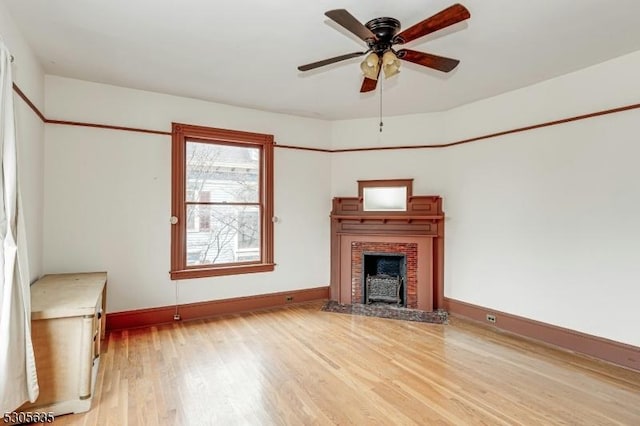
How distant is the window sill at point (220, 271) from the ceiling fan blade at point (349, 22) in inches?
130

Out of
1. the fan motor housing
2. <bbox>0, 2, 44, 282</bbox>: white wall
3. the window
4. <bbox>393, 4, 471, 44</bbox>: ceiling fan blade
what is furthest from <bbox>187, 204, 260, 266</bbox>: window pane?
<bbox>393, 4, 471, 44</bbox>: ceiling fan blade

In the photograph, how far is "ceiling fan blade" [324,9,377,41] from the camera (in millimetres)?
1859

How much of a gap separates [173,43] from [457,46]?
2.47 m

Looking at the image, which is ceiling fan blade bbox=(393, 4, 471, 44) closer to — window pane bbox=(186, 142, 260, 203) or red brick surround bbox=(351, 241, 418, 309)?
window pane bbox=(186, 142, 260, 203)

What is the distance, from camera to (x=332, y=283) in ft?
16.8

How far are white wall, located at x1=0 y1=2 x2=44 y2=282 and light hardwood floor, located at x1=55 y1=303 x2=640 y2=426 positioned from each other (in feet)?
4.27

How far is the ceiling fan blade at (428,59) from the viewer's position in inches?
91.9

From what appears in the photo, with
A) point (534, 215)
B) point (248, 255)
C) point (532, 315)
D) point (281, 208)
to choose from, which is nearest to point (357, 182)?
point (281, 208)

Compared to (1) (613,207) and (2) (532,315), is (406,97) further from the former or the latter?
(2) (532,315)

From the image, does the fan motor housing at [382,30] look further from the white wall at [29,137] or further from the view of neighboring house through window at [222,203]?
the view of neighboring house through window at [222,203]

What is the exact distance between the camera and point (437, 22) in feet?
6.50

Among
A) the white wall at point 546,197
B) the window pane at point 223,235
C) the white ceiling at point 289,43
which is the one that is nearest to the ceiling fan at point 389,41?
the white ceiling at point 289,43

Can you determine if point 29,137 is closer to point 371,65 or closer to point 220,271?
point 220,271

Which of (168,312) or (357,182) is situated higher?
(357,182)
